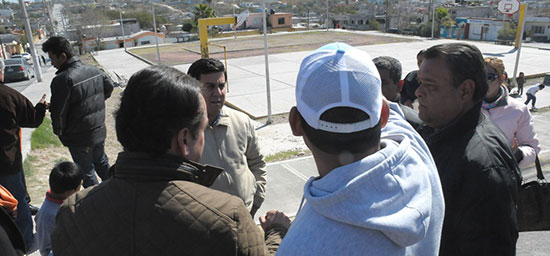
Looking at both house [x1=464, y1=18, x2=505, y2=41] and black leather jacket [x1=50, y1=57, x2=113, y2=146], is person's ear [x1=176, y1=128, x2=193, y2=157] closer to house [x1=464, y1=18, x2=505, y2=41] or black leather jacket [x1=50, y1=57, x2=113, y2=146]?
black leather jacket [x1=50, y1=57, x2=113, y2=146]

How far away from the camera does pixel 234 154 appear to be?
292 centimetres

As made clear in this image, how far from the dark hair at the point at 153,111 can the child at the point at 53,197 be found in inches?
79.2

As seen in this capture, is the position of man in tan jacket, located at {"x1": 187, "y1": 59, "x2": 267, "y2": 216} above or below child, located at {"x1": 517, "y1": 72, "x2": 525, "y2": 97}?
above

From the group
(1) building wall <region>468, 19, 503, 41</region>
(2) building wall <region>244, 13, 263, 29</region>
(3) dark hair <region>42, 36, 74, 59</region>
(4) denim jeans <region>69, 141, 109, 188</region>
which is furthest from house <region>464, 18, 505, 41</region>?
(3) dark hair <region>42, 36, 74, 59</region>

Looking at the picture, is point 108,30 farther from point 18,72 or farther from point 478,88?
point 478,88

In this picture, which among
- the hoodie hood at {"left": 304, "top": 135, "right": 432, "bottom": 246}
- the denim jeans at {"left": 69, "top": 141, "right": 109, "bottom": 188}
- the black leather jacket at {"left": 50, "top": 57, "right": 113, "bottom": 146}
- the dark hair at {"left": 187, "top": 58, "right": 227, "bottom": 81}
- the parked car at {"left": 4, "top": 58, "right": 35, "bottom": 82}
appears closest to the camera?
the hoodie hood at {"left": 304, "top": 135, "right": 432, "bottom": 246}

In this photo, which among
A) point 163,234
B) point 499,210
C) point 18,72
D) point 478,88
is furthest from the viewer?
point 18,72

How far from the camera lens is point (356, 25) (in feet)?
247

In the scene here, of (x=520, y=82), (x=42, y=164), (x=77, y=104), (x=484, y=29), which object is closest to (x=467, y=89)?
(x=77, y=104)

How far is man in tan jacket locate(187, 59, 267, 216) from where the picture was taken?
2.84 m

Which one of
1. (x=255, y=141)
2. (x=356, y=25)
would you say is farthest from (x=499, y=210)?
(x=356, y=25)

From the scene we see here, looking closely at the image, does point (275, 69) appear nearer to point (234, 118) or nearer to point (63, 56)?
point (63, 56)

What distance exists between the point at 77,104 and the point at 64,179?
1.69 metres

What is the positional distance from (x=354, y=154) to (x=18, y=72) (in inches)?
887
